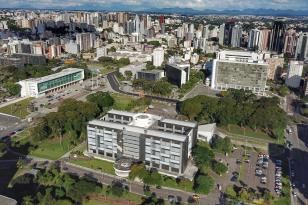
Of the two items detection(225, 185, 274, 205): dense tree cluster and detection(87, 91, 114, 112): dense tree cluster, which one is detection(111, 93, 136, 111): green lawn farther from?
detection(225, 185, 274, 205): dense tree cluster

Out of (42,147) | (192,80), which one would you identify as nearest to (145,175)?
(42,147)

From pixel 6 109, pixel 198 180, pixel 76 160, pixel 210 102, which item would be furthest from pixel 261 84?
pixel 6 109

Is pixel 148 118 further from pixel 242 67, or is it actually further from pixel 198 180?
pixel 242 67

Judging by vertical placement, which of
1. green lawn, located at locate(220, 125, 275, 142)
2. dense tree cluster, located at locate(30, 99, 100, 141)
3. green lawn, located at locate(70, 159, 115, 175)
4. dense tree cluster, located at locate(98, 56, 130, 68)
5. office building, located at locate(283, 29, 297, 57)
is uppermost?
office building, located at locate(283, 29, 297, 57)

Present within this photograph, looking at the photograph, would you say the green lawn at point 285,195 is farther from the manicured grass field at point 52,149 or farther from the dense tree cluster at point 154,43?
the dense tree cluster at point 154,43

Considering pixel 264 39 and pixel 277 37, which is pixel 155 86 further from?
pixel 277 37

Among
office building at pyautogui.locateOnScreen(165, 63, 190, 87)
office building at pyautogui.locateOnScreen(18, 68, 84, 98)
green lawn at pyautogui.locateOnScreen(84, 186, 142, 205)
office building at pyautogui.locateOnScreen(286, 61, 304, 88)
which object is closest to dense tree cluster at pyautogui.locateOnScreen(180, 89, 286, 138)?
office building at pyautogui.locateOnScreen(165, 63, 190, 87)

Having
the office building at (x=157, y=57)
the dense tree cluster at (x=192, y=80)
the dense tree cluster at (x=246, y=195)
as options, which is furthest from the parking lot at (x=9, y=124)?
the office building at (x=157, y=57)
